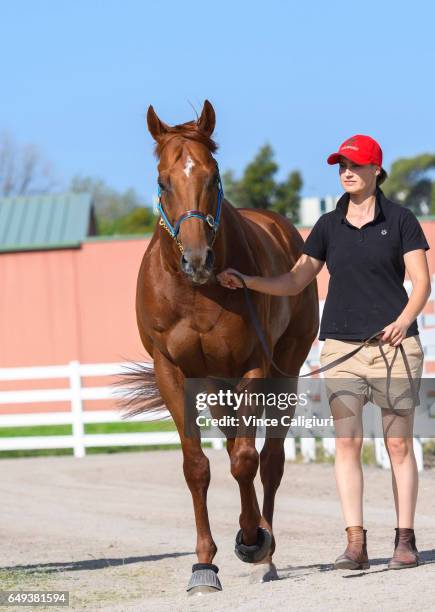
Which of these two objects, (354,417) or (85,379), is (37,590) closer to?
(354,417)

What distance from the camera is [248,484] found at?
6066 mm

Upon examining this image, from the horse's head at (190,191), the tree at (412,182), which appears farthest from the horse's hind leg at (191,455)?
the tree at (412,182)

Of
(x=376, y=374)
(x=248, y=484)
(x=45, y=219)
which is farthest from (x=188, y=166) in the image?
(x=45, y=219)

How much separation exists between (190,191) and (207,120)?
2.22 ft

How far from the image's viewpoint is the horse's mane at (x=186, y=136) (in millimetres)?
5918

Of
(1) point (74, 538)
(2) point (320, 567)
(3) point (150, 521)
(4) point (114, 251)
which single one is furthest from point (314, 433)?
(4) point (114, 251)

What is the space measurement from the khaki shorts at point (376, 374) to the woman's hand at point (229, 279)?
1.97 feet

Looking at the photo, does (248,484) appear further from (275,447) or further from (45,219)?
(45,219)

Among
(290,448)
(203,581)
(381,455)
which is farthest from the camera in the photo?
(290,448)

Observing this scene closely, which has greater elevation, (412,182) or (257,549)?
(412,182)

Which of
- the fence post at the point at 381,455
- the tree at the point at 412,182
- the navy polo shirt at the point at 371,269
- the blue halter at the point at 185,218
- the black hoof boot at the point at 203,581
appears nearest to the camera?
the blue halter at the point at 185,218

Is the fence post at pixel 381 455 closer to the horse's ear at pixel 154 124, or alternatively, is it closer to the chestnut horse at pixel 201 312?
the chestnut horse at pixel 201 312

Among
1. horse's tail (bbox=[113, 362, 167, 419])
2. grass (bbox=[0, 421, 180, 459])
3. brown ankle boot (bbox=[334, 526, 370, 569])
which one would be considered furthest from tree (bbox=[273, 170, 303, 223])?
brown ankle boot (bbox=[334, 526, 370, 569])

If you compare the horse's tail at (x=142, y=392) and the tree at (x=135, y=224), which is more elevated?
the tree at (x=135, y=224)
